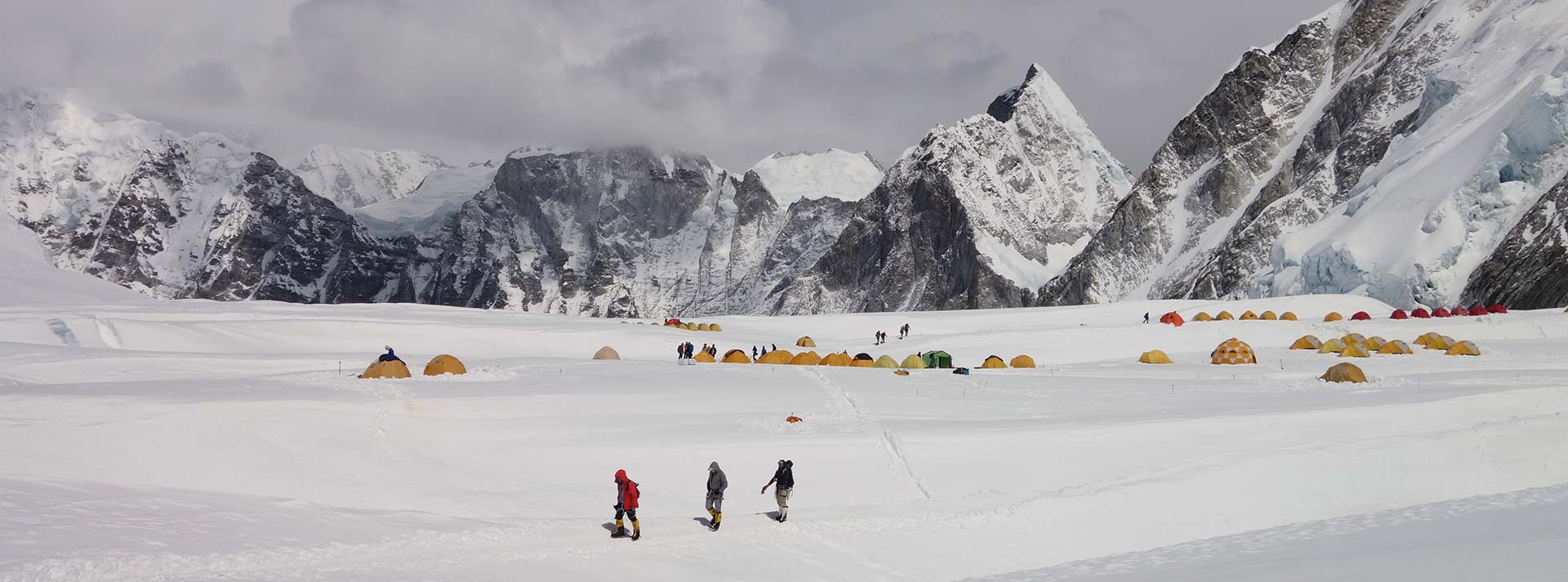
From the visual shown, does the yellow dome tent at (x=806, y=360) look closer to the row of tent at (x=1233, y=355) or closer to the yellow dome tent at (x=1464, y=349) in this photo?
the row of tent at (x=1233, y=355)

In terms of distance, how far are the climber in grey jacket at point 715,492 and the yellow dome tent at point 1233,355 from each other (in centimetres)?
4138

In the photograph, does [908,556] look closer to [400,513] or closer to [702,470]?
[702,470]

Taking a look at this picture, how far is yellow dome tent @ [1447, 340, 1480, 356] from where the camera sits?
53.8 metres

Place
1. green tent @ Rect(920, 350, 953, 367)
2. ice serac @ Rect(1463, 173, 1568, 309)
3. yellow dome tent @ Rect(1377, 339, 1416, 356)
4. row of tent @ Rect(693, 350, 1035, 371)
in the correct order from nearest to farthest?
yellow dome tent @ Rect(1377, 339, 1416, 356), row of tent @ Rect(693, 350, 1035, 371), green tent @ Rect(920, 350, 953, 367), ice serac @ Rect(1463, 173, 1568, 309)

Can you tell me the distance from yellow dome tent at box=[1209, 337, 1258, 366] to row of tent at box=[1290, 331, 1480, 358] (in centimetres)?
509

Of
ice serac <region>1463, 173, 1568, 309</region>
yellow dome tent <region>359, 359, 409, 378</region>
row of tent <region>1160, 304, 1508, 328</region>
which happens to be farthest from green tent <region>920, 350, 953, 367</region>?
ice serac <region>1463, 173, 1568, 309</region>

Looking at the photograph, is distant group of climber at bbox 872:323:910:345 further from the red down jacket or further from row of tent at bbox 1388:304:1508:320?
the red down jacket

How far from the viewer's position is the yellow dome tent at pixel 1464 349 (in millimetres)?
53844

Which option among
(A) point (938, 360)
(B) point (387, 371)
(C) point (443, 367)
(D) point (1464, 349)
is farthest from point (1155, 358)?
(B) point (387, 371)

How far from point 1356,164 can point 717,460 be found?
453 feet

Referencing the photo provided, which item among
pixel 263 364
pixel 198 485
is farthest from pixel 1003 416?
pixel 263 364

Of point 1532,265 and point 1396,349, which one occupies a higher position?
point 1532,265

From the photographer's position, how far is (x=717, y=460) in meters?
29.1

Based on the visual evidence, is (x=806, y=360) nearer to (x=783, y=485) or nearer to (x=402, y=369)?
(x=402, y=369)
